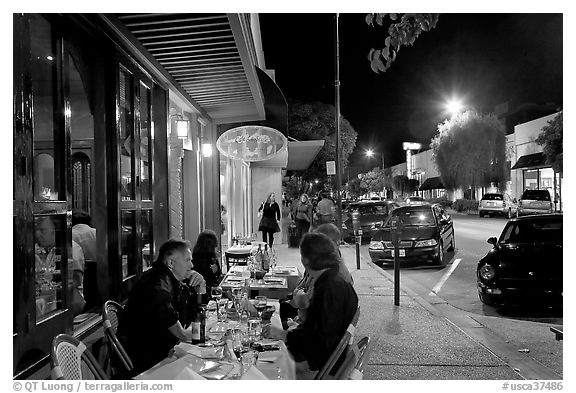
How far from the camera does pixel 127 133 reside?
608cm

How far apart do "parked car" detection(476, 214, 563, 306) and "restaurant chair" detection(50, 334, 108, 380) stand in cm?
663

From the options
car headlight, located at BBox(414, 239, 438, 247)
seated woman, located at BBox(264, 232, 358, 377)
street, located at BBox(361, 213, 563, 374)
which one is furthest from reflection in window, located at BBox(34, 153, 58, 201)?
car headlight, located at BBox(414, 239, 438, 247)

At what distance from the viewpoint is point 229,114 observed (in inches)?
467

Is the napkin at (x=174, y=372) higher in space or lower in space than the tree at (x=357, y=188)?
lower

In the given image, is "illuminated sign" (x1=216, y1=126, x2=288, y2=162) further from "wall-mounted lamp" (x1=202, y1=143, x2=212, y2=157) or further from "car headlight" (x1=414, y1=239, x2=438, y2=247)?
"car headlight" (x1=414, y1=239, x2=438, y2=247)

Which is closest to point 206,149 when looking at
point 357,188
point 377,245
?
point 377,245

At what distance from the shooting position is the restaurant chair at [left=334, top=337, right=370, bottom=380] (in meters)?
3.46

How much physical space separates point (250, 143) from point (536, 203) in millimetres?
27422

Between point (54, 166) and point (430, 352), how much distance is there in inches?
174

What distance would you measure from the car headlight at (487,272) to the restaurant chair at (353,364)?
5.44 meters

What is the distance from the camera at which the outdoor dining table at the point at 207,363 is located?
3.15 meters

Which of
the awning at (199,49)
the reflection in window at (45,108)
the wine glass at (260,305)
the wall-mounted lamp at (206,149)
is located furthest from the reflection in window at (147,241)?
the wall-mounted lamp at (206,149)

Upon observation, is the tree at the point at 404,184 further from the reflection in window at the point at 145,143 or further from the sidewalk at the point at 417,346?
the reflection in window at the point at 145,143

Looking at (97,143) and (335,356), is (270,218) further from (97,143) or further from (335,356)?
(335,356)
